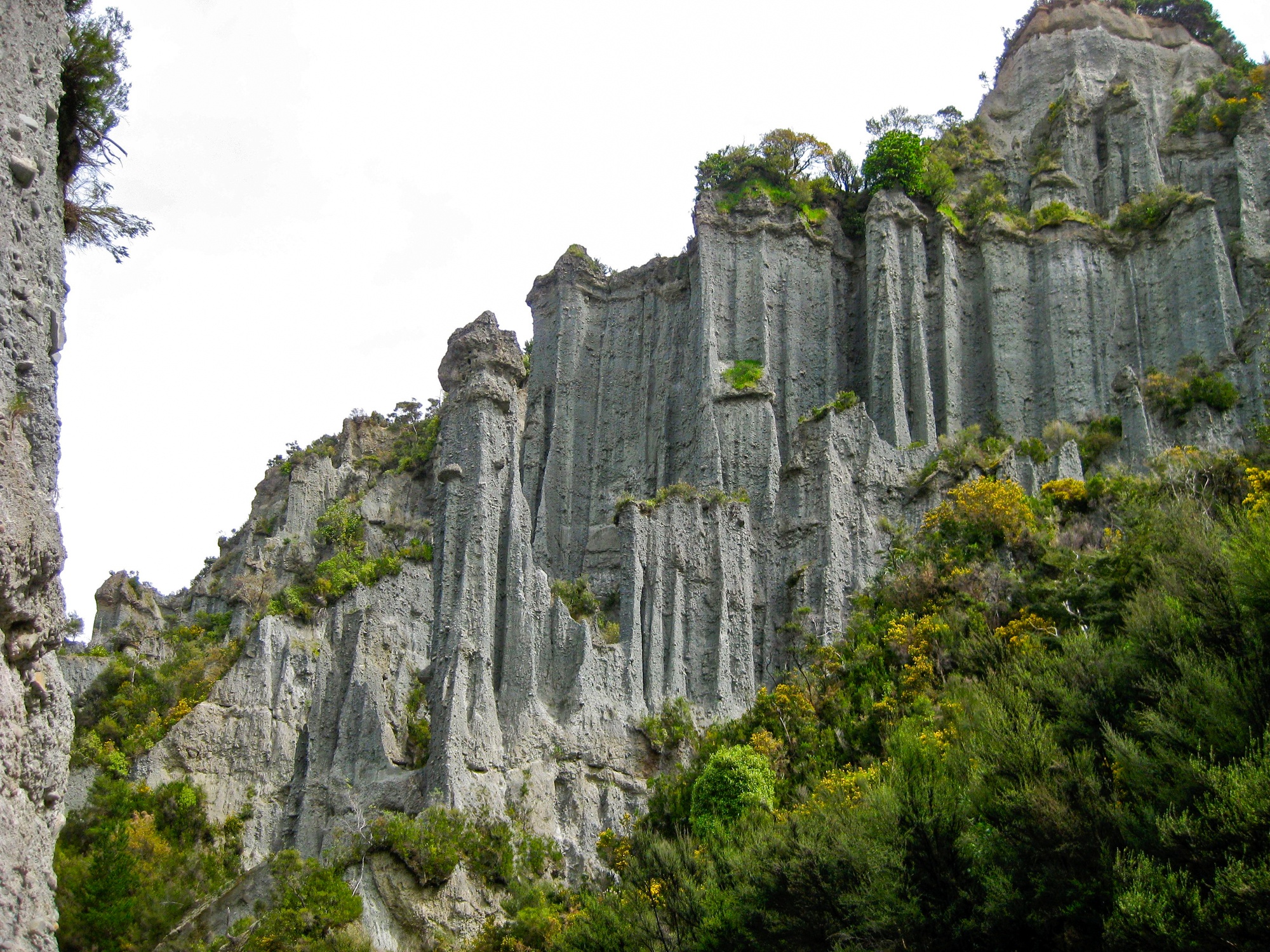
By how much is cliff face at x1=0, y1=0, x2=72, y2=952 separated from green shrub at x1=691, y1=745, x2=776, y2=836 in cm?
1869

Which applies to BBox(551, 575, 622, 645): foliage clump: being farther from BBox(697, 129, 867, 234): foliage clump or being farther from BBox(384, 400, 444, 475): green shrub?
BBox(697, 129, 867, 234): foliage clump

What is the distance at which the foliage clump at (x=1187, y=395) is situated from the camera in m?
41.5

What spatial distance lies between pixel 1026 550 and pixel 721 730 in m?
8.67

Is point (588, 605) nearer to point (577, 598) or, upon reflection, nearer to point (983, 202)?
point (577, 598)

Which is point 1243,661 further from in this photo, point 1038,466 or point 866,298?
point 866,298

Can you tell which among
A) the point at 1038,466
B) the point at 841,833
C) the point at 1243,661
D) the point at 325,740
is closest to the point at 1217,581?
the point at 1243,661

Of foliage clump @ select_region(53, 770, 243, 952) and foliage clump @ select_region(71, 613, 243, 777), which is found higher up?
foliage clump @ select_region(71, 613, 243, 777)

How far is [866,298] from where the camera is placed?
52094 mm

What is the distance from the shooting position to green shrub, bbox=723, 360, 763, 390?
4784 centimetres

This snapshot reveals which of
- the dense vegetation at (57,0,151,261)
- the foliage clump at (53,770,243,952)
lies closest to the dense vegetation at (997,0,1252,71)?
the foliage clump at (53,770,243,952)

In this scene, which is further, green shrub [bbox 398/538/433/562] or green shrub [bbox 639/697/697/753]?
green shrub [bbox 398/538/433/562]

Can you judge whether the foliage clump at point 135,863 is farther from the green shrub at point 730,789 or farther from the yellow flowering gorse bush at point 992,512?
the yellow flowering gorse bush at point 992,512

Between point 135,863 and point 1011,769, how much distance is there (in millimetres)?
22202

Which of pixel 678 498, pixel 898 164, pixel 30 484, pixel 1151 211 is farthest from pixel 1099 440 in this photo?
pixel 30 484
